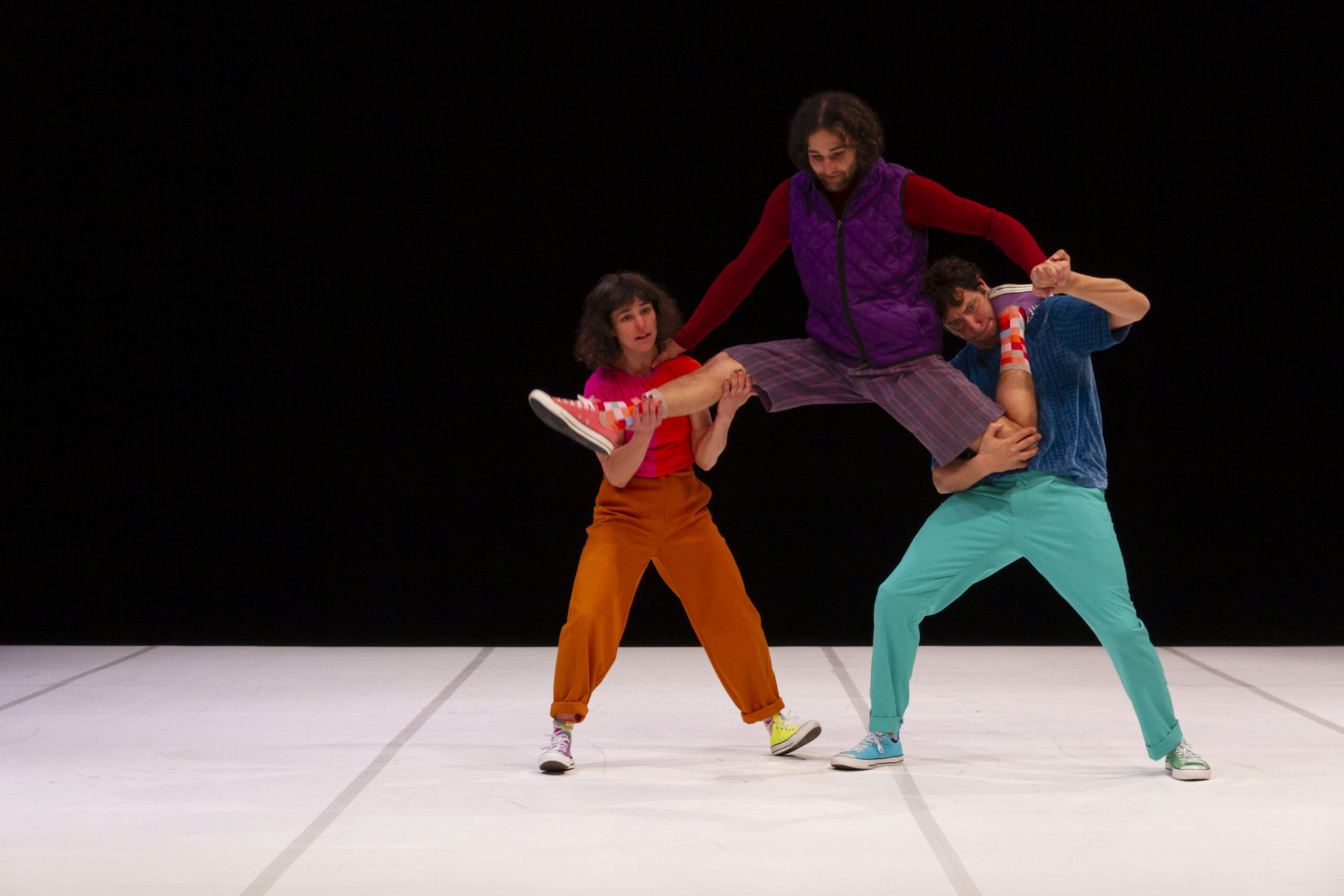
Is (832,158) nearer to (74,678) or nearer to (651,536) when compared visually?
(651,536)

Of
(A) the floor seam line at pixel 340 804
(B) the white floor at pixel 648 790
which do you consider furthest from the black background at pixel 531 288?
(A) the floor seam line at pixel 340 804

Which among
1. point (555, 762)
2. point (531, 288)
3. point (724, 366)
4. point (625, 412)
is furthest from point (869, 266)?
point (531, 288)

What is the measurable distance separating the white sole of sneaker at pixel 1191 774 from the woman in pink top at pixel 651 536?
78cm

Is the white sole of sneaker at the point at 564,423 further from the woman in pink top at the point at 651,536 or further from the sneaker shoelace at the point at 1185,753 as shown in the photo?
the sneaker shoelace at the point at 1185,753

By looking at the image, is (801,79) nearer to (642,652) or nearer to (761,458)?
(761,458)

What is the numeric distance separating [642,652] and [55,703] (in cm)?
Result: 205

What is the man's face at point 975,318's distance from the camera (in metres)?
2.64

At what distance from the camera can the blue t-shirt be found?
257 cm

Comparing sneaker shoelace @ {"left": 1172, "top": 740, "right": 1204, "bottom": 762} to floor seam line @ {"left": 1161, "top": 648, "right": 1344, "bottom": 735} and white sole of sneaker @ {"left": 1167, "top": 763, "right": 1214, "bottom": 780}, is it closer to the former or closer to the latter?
white sole of sneaker @ {"left": 1167, "top": 763, "right": 1214, "bottom": 780}

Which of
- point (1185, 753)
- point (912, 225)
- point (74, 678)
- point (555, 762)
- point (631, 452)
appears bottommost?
point (74, 678)

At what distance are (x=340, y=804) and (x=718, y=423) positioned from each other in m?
1.16

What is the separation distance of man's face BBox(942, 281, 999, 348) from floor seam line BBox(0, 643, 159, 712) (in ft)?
9.37

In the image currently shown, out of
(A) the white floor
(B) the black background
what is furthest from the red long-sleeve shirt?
(B) the black background

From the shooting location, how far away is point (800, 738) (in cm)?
281
